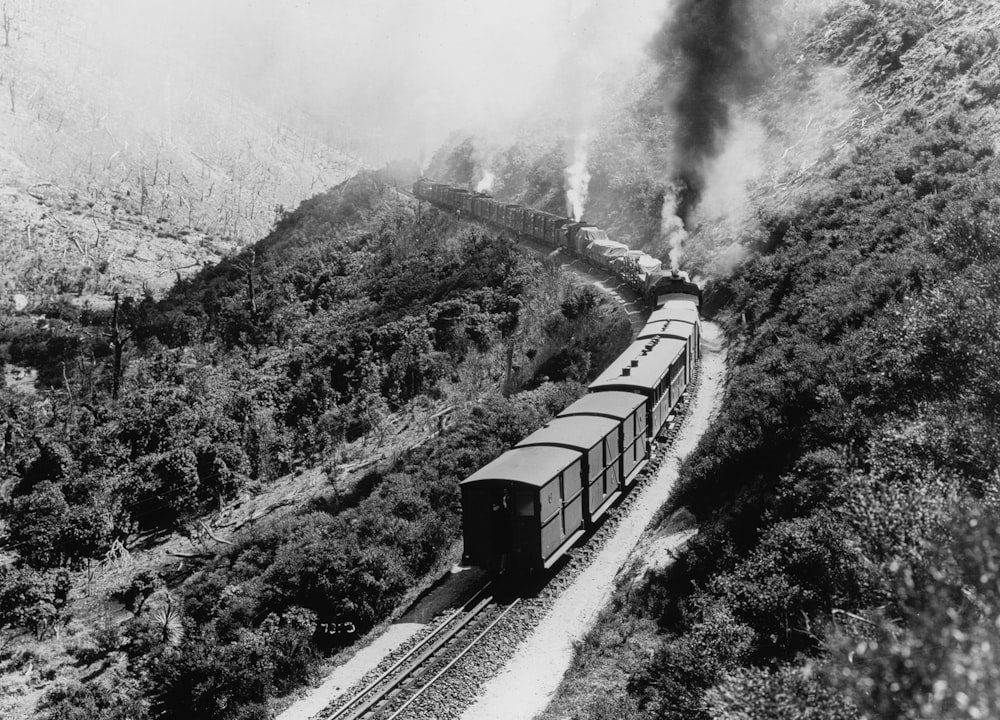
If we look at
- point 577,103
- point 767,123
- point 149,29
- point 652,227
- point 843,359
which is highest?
point 149,29

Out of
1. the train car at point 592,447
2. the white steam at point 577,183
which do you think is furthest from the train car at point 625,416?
the white steam at point 577,183

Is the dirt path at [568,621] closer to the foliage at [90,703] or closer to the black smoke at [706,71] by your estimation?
the foliage at [90,703]

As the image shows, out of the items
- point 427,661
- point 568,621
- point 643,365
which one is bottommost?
point 427,661

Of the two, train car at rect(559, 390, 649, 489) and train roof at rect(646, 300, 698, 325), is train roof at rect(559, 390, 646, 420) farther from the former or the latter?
train roof at rect(646, 300, 698, 325)

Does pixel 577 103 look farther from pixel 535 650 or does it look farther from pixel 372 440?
pixel 535 650

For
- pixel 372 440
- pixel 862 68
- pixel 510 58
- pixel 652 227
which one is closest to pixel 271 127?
pixel 510 58

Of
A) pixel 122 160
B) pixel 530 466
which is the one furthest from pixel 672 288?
pixel 122 160

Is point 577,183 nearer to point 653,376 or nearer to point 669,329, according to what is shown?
point 669,329
